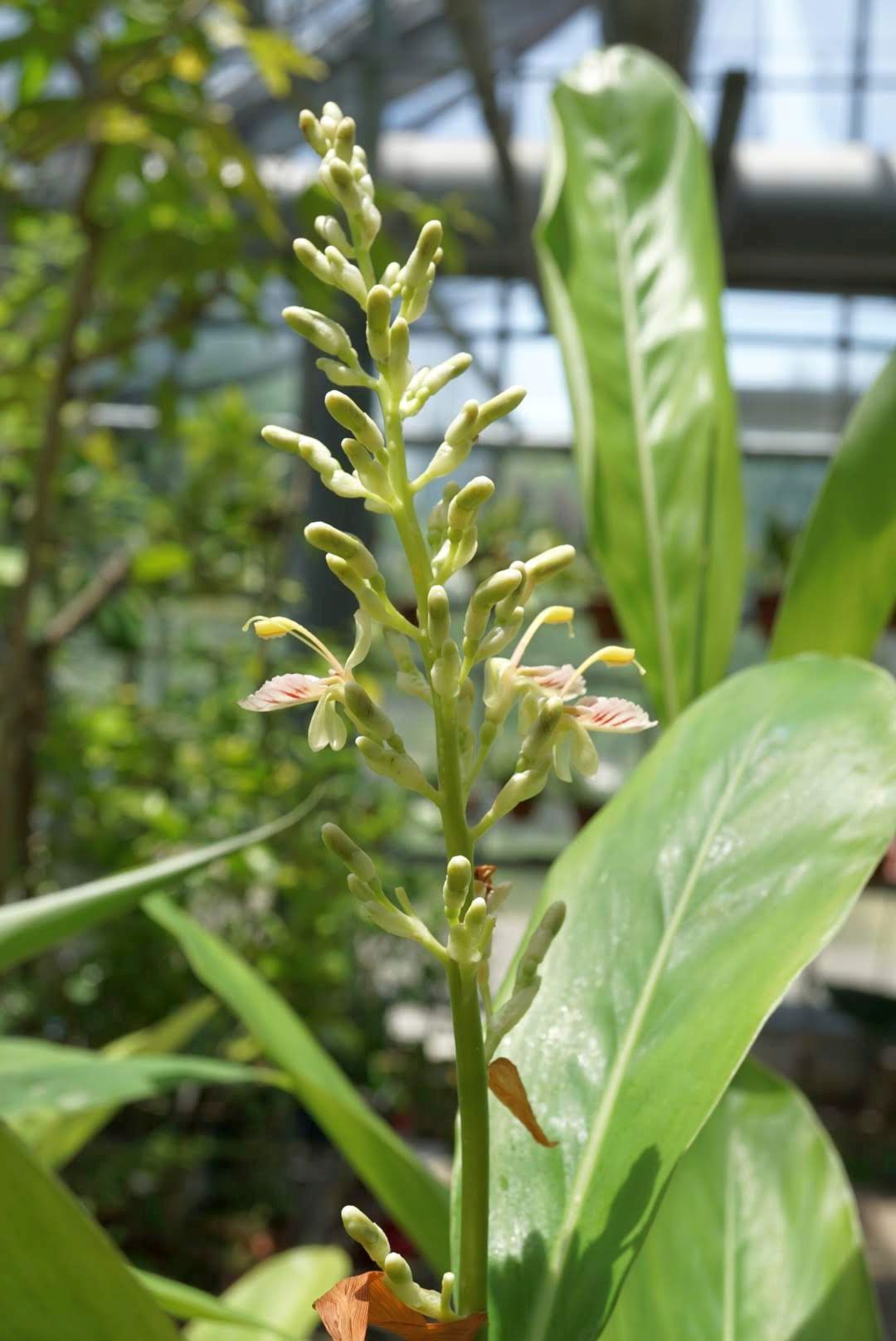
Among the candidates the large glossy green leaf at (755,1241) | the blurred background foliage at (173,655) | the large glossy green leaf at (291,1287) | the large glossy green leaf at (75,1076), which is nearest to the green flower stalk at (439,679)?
the large glossy green leaf at (755,1241)

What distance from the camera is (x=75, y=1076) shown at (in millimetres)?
672

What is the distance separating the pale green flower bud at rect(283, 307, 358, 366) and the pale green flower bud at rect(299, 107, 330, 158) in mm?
62

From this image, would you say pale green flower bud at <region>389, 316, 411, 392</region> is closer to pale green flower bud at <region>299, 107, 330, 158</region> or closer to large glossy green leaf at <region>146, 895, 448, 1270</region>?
pale green flower bud at <region>299, 107, 330, 158</region>

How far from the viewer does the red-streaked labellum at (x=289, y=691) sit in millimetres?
355

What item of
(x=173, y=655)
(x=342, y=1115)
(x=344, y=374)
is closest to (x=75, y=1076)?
(x=342, y=1115)

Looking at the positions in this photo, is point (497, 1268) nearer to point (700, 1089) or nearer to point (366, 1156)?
point (700, 1089)

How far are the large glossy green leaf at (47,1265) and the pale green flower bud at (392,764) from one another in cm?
13

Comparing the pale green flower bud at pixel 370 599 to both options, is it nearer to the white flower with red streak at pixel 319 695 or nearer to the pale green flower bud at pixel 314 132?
the white flower with red streak at pixel 319 695

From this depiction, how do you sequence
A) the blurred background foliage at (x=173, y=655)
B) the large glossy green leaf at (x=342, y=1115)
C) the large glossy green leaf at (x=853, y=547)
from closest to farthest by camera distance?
the large glossy green leaf at (x=342, y=1115), the large glossy green leaf at (x=853, y=547), the blurred background foliage at (x=173, y=655)

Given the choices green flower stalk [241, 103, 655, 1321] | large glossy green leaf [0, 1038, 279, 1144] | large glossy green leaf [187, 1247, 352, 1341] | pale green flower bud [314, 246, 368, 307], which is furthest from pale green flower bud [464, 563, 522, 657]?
large glossy green leaf [187, 1247, 352, 1341]

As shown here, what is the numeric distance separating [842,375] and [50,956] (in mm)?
4372

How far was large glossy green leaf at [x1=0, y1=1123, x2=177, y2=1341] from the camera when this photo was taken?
1.06 ft

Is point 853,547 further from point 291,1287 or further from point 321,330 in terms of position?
point 291,1287

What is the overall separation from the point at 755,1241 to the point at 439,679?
0.41 metres
